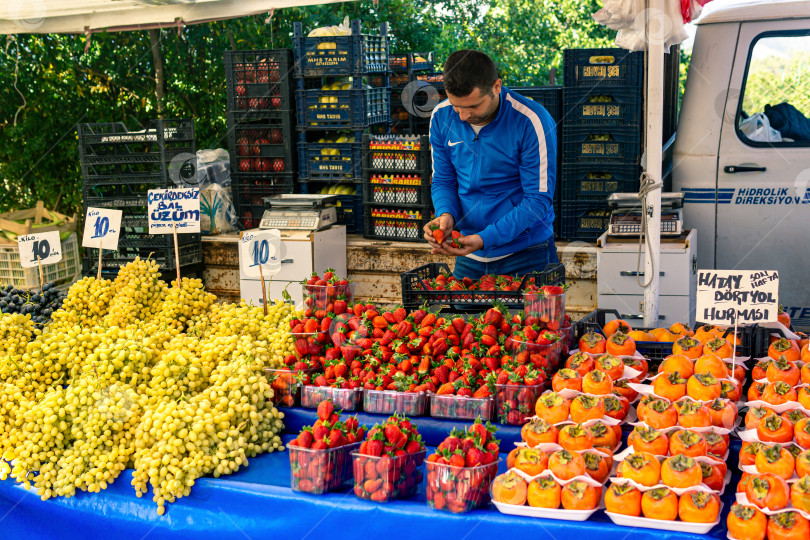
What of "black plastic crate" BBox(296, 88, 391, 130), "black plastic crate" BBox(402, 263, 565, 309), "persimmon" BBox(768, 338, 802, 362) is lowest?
"persimmon" BBox(768, 338, 802, 362)

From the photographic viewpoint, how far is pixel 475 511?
6.39 ft

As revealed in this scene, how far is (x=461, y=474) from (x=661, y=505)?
49 cm

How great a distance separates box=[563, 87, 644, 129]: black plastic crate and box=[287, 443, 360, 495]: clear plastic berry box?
389cm

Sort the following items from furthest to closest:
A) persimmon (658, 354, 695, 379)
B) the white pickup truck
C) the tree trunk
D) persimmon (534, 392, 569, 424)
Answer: the tree trunk, the white pickup truck, persimmon (658, 354, 695, 379), persimmon (534, 392, 569, 424)

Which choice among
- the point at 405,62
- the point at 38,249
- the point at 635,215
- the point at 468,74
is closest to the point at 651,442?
the point at 468,74

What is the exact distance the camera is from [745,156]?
441 cm

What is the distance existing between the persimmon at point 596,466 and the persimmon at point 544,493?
0.36 ft

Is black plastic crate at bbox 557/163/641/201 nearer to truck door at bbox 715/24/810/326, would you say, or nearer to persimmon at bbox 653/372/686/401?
truck door at bbox 715/24/810/326

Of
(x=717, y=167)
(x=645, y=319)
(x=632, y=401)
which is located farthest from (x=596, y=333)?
(x=717, y=167)

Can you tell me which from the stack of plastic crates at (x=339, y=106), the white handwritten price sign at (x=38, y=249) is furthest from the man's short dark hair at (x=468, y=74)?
the stack of plastic crates at (x=339, y=106)

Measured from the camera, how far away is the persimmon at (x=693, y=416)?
2051 millimetres

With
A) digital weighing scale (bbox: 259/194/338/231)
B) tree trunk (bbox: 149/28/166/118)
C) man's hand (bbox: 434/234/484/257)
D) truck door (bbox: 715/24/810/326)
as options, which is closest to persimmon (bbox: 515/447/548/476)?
man's hand (bbox: 434/234/484/257)

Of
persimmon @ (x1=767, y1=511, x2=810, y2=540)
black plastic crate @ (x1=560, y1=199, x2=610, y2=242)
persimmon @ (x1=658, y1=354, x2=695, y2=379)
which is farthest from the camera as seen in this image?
black plastic crate @ (x1=560, y1=199, x2=610, y2=242)

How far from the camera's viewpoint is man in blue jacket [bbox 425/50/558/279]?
3.30 metres
